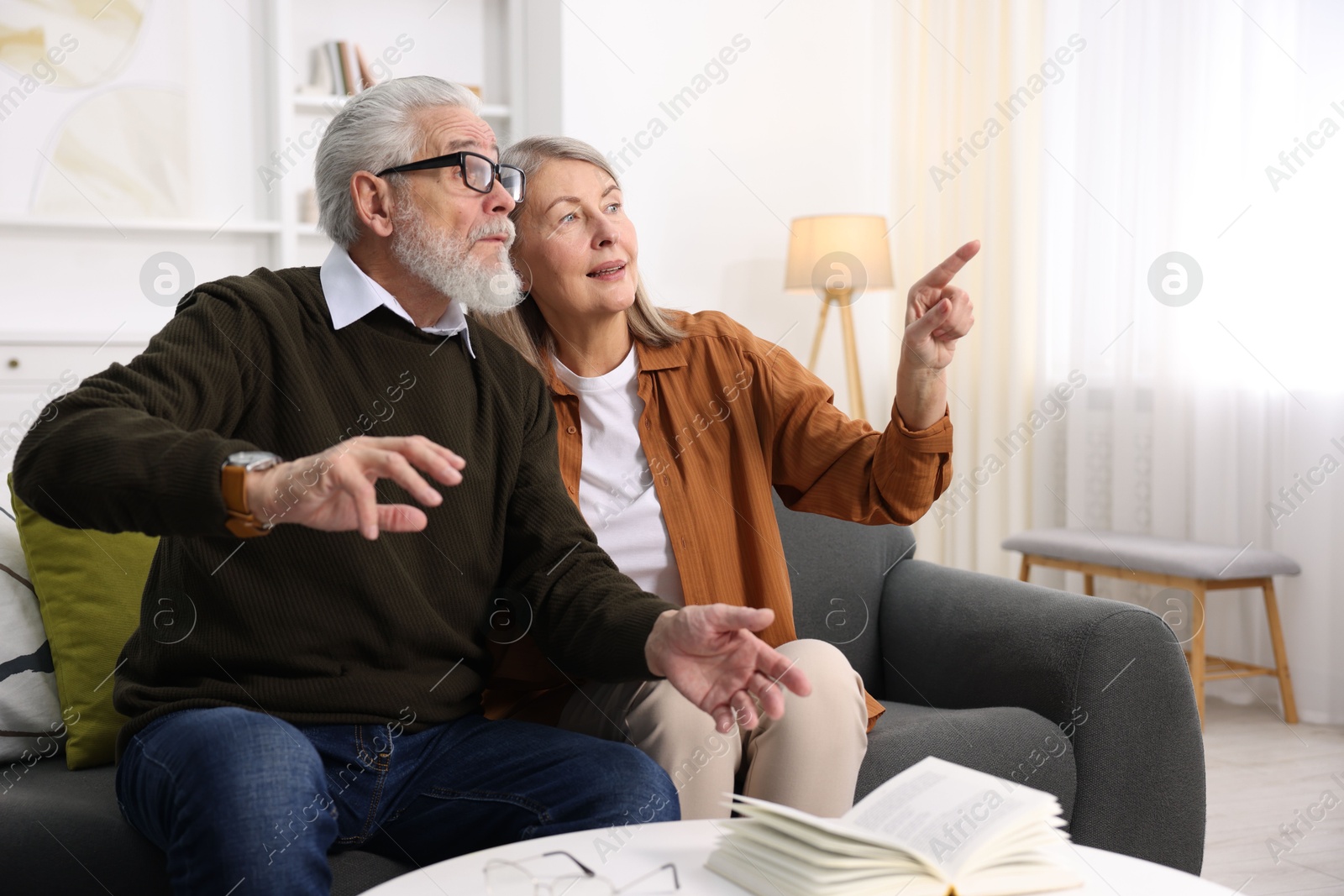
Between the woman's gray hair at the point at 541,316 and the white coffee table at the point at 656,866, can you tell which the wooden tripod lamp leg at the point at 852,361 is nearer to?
the woman's gray hair at the point at 541,316

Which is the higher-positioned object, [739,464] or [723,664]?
[739,464]

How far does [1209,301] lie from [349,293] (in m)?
2.87

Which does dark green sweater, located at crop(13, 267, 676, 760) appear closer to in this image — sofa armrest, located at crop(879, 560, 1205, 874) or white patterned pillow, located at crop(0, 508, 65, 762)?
white patterned pillow, located at crop(0, 508, 65, 762)

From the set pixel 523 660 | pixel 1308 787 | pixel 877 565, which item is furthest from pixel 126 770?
pixel 1308 787

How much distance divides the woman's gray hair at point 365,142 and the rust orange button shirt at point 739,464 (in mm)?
371

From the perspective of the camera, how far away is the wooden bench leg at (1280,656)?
10.4ft

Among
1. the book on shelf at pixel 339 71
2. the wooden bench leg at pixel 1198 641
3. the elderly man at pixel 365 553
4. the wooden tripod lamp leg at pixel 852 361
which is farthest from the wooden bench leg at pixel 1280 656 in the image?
the book on shelf at pixel 339 71

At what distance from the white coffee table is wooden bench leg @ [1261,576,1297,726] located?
2427mm

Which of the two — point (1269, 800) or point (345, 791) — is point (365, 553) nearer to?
point (345, 791)

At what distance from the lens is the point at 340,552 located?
4.27 ft

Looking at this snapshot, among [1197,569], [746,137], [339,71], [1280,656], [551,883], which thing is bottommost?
[1280,656]

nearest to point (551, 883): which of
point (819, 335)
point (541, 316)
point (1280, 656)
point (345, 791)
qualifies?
point (345, 791)

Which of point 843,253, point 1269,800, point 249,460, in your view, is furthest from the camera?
point 843,253

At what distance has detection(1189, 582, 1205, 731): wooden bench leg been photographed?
3059 mm
